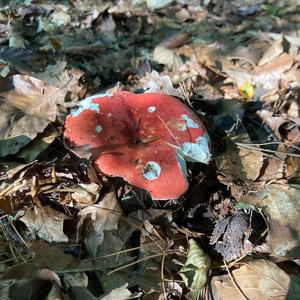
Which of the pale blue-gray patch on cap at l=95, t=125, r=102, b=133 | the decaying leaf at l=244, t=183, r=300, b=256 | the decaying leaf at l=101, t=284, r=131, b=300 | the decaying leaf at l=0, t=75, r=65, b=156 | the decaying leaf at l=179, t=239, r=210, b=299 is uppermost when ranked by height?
the decaying leaf at l=0, t=75, r=65, b=156

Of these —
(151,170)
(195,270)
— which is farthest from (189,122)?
(195,270)

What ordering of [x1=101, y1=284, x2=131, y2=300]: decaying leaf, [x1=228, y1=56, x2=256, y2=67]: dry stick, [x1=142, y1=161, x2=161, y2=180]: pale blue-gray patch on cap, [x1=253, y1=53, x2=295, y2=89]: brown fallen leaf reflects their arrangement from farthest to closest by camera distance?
[x1=228, y1=56, x2=256, y2=67]: dry stick
[x1=253, y1=53, x2=295, y2=89]: brown fallen leaf
[x1=142, y1=161, x2=161, y2=180]: pale blue-gray patch on cap
[x1=101, y1=284, x2=131, y2=300]: decaying leaf

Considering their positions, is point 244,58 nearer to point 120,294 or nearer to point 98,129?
point 98,129

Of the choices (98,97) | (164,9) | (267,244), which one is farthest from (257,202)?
(164,9)

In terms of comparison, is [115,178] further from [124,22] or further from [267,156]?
[124,22]

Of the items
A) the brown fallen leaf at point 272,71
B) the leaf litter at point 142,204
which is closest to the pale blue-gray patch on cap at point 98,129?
the leaf litter at point 142,204

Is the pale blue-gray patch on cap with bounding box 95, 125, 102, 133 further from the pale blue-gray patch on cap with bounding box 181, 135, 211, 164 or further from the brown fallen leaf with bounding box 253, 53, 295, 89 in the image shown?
the brown fallen leaf with bounding box 253, 53, 295, 89

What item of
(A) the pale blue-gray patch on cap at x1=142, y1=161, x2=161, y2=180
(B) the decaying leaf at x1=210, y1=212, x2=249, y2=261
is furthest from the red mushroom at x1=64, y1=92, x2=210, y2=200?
(B) the decaying leaf at x1=210, y1=212, x2=249, y2=261
